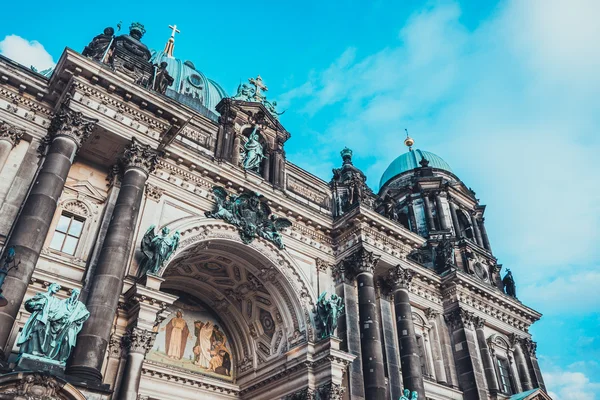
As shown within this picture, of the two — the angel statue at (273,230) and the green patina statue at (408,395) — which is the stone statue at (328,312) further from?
the green patina statue at (408,395)

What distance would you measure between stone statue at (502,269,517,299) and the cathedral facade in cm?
141

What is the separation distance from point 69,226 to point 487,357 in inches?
701

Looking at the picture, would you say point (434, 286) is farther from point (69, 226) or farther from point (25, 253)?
point (25, 253)

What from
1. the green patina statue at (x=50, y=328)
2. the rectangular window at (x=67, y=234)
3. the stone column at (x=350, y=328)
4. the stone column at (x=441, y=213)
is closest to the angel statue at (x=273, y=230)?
the stone column at (x=350, y=328)

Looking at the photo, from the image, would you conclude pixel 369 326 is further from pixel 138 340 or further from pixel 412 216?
pixel 412 216

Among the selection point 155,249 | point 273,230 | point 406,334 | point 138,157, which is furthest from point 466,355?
point 138,157

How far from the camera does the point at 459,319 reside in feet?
73.0

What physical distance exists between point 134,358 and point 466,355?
48.5ft

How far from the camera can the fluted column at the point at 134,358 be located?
11.5 m

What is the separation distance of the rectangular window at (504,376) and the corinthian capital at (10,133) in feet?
69.4

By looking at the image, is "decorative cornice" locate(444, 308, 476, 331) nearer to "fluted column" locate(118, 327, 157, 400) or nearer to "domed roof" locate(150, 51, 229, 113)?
"fluted column" locate(118, 327, 157, 400)

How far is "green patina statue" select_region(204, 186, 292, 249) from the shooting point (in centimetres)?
1723

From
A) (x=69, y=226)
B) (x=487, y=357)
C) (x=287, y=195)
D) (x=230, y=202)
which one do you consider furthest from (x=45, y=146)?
(x=487, y=357)

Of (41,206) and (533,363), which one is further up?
(533,363)
